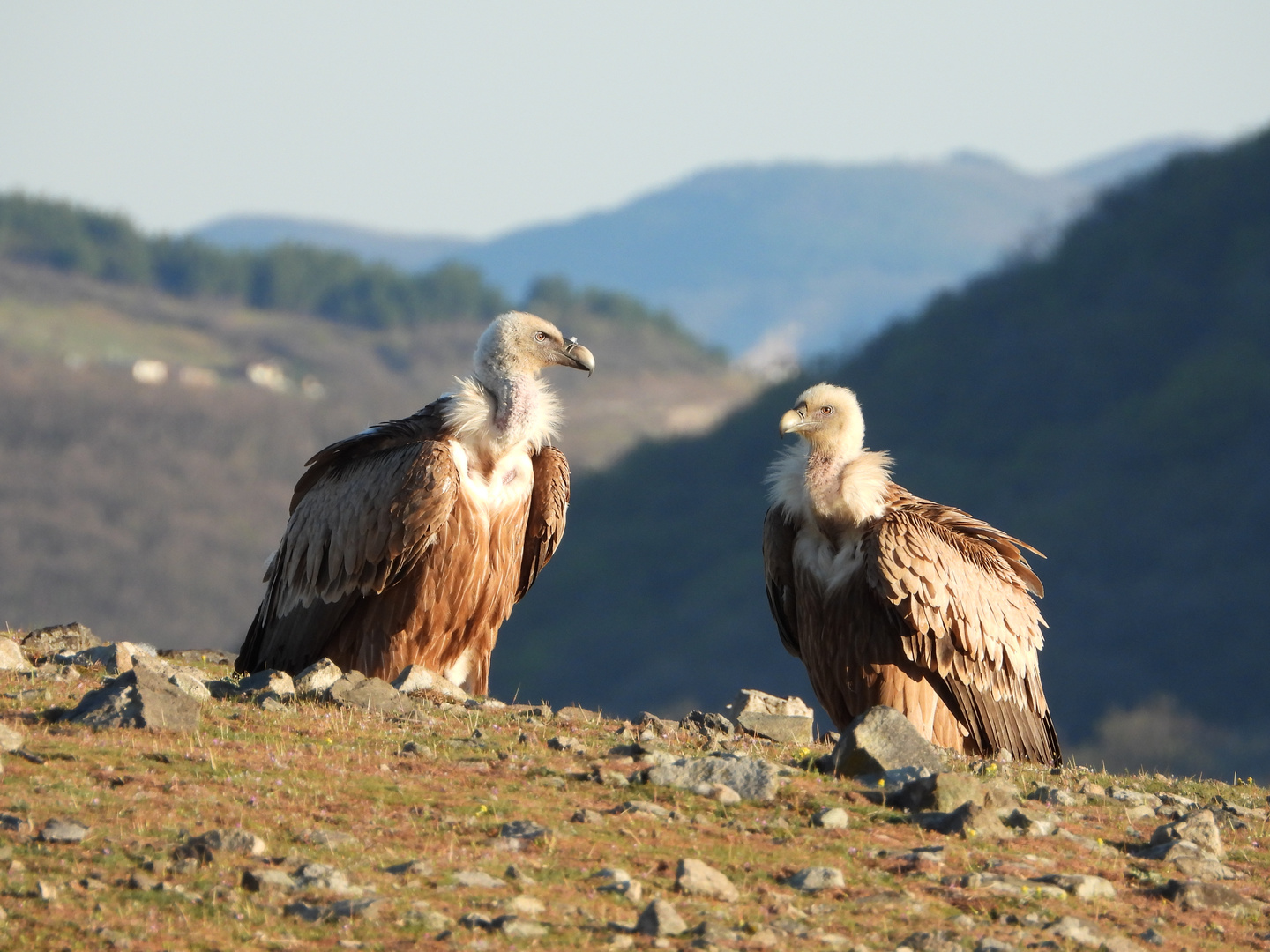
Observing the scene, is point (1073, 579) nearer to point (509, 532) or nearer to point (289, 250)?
point (509, 532)

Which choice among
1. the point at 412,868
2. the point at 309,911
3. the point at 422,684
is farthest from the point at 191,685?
the point at 309,911

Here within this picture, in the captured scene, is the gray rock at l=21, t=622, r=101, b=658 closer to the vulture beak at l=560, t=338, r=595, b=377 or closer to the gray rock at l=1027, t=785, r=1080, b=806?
the vulture beak at l=560, t=338, r=595, b=377

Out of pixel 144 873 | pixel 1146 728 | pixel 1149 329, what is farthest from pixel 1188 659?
pixel 144 873

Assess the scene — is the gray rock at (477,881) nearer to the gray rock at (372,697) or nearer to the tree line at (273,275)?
the gray rock at (372,697)

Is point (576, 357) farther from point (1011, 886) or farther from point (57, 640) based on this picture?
point (1011, 886)

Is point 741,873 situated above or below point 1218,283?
below

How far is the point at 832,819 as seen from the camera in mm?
7551

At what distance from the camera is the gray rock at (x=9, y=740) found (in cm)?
782

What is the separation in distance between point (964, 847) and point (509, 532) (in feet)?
14.9

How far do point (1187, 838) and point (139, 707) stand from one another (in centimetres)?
478

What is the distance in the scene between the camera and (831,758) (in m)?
8.49

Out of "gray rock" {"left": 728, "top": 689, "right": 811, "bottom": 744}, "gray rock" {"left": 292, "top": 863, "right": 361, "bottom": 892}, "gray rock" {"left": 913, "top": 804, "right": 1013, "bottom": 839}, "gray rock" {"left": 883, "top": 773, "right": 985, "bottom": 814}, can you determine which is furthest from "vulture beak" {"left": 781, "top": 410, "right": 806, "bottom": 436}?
"gray rock" {"left": 292, "top": 863, "right": 361, "bottom": 892}

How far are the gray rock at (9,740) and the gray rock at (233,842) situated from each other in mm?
1535

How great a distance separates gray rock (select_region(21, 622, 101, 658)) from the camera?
11.4 meters
